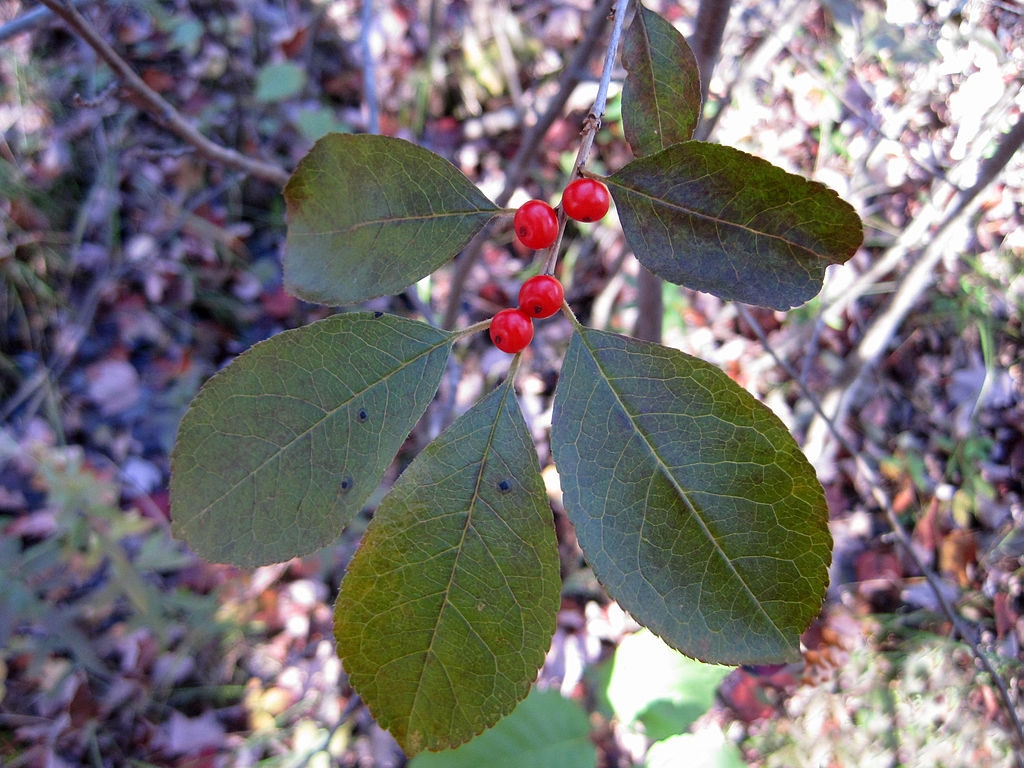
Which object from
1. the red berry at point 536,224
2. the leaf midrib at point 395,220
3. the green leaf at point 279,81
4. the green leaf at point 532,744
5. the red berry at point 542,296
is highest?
the red berry at point 536,224

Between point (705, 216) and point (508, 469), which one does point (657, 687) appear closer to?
point (508, 469)

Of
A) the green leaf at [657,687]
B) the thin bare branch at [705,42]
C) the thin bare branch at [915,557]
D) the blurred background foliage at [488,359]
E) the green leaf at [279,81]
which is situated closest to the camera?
the thin bare branch at [705,42]

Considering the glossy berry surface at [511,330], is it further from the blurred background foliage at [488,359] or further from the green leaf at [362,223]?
the blurred background foliage at [488,359]

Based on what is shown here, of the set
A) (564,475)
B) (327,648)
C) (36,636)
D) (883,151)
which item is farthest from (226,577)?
(883,151)

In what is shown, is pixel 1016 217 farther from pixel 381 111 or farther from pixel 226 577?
pixel 226 577

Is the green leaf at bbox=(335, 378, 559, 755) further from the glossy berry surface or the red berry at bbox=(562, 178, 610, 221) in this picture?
the red berry at bbox=(562, 178, 610, 221)

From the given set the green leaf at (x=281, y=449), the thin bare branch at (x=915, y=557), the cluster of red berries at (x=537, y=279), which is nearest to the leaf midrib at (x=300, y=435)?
the green leaf at (x=281, y=449)
